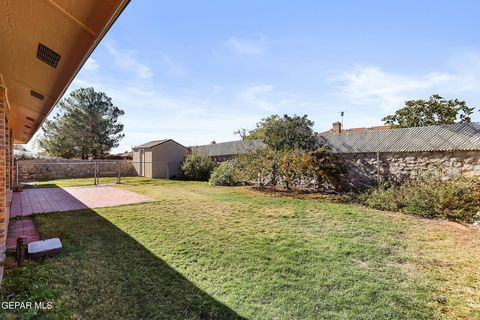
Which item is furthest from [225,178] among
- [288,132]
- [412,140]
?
[412,140]

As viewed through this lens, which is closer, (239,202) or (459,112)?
(239,202)

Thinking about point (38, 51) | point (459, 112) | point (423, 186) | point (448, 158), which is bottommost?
point (423, 186)

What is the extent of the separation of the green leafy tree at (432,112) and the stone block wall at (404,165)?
43.3 ft

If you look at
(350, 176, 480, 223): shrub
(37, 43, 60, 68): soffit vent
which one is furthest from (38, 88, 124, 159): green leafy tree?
(350, 176, 480, 223): shrub

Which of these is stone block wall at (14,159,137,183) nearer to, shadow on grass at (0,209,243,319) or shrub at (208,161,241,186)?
shrub at (208,161,241,186)

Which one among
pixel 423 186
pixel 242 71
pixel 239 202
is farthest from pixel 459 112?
pixel 239 202

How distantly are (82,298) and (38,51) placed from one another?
3100mm

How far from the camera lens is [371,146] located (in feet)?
35.0

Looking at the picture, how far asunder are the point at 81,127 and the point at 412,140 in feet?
95.8

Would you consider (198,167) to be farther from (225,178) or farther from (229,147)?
(225,178)

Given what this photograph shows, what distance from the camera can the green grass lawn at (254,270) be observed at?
2.82 meters

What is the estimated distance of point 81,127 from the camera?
25984 millimetres

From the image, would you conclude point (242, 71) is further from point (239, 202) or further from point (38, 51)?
point (38, 51)

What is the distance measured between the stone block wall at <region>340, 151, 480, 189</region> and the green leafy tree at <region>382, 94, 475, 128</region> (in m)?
13.2
